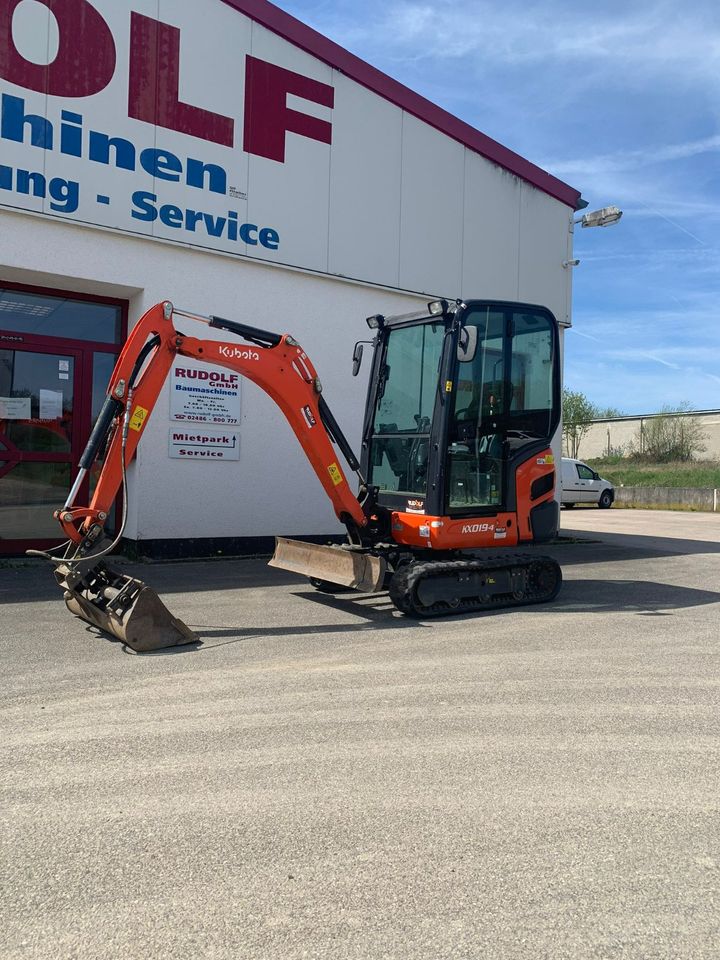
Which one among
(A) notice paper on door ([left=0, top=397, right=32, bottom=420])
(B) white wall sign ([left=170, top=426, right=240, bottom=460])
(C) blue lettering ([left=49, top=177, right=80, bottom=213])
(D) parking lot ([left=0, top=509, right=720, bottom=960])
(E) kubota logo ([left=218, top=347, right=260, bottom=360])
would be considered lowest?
(D) parking lot ([left=0, top=509, right=720, bottom=960])

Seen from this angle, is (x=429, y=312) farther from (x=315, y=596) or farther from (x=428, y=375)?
(x=315, y=596)

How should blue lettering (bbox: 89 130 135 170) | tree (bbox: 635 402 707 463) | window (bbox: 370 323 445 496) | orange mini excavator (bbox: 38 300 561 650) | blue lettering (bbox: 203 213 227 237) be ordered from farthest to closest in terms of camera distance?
tree (bbox: 635 402 707 463)
blue lettering (bbox: 203 213 227 237)
blue lettering (bbox: 89 130 135 170)
window (bbox: 370 323 445 496)
orange mini excavator (bbox: 38 300 561 650)

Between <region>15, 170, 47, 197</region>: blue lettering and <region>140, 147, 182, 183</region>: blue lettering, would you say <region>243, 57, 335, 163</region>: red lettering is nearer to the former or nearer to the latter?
<region>140, 147, 182, 183</region>: blue lettering

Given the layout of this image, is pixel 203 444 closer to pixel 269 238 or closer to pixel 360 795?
pixel 269 238

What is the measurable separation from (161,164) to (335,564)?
259 inches

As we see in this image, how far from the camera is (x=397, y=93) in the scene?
519 inches

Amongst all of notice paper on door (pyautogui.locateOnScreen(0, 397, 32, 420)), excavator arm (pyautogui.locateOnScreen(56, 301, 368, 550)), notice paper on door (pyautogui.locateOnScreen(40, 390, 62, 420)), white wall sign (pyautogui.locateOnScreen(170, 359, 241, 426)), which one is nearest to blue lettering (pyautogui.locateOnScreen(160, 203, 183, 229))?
white wall sign (pyautogui.locateOnScreen(170, 359, 241, 426))

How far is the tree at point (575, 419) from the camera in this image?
184 feet

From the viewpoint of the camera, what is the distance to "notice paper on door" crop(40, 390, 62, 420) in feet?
35.9

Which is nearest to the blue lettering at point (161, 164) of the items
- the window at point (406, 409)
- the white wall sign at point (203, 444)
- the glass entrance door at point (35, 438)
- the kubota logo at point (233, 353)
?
the glass entrance door at point (35, 438)

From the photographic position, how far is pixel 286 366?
24.9 ft

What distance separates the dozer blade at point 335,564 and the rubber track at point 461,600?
26cm

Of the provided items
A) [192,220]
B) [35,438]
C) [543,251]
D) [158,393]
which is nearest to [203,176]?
[192,220]

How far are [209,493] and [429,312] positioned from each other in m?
4.91
